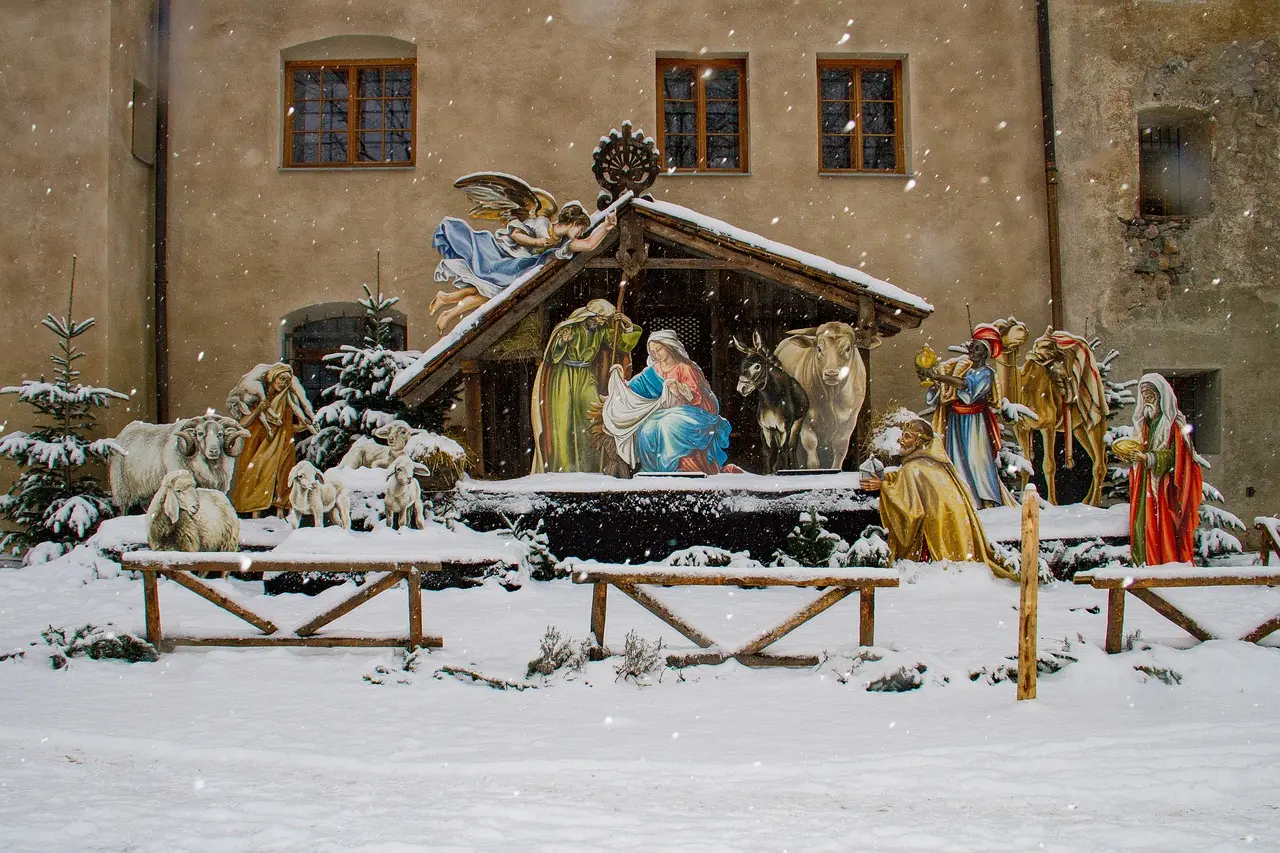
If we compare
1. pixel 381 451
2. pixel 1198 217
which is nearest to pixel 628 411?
pixel 381 451

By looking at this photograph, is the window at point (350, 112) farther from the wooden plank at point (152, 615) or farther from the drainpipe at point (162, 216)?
the wooden plank at point (152, 615)

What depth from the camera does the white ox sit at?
11789 mm

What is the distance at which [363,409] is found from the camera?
1252cm

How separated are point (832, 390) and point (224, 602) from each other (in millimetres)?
6644

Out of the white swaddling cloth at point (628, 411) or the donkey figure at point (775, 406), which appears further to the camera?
the donkey figure at point (775, 406)


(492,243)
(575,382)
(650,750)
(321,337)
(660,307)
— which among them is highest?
(492,243)

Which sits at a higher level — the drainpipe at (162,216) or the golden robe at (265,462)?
the drainpipe at (162,216)

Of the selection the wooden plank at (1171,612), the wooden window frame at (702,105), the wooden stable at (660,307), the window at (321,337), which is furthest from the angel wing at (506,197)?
the wooden plank at (1171,612)

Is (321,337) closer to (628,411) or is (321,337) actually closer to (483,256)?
(483,256)

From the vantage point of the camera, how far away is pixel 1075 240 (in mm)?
14758

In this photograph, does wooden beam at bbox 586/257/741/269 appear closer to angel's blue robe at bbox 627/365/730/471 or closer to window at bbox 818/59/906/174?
angel's blue robe at bbox 627/365/730/471

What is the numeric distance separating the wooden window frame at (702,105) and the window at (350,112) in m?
3.28

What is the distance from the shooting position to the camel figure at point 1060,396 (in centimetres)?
1260

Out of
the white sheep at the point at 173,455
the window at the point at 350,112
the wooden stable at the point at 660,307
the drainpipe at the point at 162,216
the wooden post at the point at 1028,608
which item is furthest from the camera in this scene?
the window at the point at 350,112
